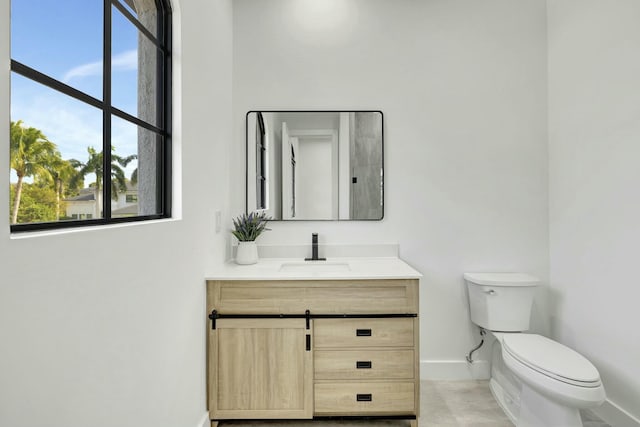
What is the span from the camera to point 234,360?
1729mm

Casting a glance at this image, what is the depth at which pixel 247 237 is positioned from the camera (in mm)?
2113

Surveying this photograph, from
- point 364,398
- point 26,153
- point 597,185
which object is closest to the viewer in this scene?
point 26,153

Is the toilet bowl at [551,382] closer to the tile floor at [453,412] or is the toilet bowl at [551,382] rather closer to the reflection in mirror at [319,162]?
the tile floor at [453,412]

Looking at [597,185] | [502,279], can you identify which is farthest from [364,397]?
[597,185]

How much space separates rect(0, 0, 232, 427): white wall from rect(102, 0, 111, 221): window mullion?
13 centimetres

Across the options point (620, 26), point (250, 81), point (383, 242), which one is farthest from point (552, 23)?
point (250, 81)

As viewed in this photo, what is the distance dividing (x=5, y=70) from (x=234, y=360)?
4.99 ft

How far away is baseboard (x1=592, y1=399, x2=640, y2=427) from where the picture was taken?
1.71m

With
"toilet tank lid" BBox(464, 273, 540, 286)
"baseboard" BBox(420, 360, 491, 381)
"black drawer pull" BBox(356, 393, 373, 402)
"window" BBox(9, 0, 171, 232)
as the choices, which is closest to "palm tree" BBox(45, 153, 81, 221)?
"window" BBox(9, 0, 171, 232)

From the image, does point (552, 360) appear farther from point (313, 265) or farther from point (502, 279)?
point (313, 265)

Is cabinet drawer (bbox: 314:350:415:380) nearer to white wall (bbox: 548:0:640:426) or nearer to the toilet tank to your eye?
the toilet tank

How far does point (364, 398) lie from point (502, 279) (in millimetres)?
1163

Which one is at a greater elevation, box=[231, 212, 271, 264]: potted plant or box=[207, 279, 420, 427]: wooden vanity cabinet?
box=[231, 212, 271, 264]: potted plant

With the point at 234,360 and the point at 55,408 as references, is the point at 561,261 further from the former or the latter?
the point at 55,408
